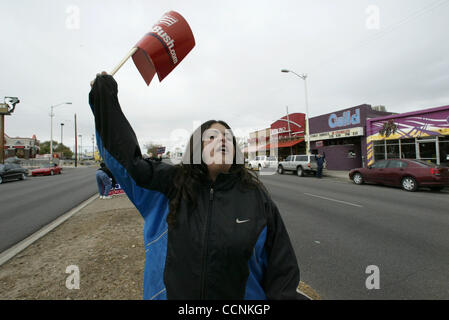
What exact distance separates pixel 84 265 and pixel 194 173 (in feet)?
9.36

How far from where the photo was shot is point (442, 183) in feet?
32.3

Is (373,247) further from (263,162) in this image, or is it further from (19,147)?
(19,147)

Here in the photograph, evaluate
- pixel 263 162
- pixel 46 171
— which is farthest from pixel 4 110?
pixel 263 162

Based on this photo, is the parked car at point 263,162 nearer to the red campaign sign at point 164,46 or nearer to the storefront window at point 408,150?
the storefront window at point 408,150

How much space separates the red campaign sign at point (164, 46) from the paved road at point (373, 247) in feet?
10.1

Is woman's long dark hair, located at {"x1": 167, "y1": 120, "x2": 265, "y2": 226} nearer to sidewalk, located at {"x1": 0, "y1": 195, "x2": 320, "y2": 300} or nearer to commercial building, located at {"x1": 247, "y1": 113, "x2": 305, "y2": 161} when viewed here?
sidewalk, located at {"x1": 0, "y1": 195, "x2": 320, "y2": 300}

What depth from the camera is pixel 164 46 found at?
64.8 inches

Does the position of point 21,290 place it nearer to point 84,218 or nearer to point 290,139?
point 84,218

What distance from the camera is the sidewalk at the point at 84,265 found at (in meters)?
2.60

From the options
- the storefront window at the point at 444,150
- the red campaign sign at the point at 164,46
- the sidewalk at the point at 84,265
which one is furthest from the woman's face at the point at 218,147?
the storefront window at the point at 444,150

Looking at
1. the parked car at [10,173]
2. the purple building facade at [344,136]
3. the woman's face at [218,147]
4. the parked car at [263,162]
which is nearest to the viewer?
the woman's face at [218,147]

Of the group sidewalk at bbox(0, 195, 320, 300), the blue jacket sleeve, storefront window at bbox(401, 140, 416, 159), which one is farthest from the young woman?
storefront window at bbox(401, 140, 416, 159)

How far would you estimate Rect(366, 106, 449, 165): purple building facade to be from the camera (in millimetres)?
14539
